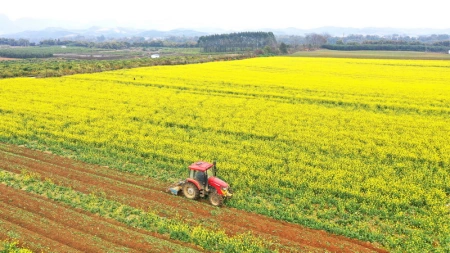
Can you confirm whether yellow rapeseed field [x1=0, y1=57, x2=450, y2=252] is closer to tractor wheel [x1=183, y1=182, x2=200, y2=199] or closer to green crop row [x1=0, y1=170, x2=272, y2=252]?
tractor wheel [x1=183, y1=182, x2=200, y2=199]

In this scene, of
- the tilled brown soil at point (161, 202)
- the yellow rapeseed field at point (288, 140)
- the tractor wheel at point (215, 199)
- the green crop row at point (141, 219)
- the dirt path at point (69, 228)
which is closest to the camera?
the dirt path at point (69, 228)

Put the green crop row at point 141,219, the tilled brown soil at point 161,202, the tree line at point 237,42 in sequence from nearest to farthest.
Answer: the green crop row at point 141,219 → the tilled brown soil at point 161,202 → the tree line at point 237,42

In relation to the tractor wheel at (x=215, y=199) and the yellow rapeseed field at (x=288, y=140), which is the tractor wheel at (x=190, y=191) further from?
the yellow rapeseed field at (x=288, y=140)

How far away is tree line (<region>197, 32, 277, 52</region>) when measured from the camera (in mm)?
136250

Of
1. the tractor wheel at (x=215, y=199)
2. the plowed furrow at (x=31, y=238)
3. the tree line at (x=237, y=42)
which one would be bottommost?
the plowed furrow at (x=31, y=238)

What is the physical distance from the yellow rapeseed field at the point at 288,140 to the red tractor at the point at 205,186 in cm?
71

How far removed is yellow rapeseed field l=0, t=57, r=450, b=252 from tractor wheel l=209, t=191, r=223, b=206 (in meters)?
0.58

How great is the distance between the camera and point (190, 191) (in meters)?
13.8

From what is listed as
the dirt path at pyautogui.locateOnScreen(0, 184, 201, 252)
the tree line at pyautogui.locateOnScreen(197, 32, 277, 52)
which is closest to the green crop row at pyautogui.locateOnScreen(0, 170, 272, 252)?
the dirt path at pyautogui.locateOnScreen(0, 184, 201, 252)

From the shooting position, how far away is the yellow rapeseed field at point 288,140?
42.4ft

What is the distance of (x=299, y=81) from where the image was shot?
145 feet

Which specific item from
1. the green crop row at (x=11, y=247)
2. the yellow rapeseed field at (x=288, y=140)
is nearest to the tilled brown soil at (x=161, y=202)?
the yellow rapeseed field at (x=288, y=140)

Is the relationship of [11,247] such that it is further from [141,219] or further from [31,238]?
[141,219]

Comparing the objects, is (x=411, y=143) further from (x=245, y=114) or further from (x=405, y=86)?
(x=405, y=86)
